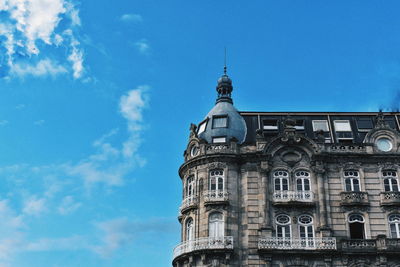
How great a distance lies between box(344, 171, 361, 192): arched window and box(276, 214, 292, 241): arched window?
6.01m

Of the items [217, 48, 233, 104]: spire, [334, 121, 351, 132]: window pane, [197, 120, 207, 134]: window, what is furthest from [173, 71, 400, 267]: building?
[217, 48, 233, 104]: spire

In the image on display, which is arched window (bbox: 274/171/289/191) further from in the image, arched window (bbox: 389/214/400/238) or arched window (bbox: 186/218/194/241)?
arched window (bbox: 389/214/400/238)

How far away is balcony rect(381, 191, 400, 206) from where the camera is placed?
148 feet

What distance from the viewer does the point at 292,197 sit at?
149 ft

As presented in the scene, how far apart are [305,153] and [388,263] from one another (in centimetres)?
1103

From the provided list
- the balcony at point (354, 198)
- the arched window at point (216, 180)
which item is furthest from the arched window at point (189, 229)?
the balcony at point (354, 198)

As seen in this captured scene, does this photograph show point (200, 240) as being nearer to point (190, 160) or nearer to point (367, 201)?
point (190, 160)

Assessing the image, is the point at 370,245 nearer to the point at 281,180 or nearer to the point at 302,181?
the point at 302,181

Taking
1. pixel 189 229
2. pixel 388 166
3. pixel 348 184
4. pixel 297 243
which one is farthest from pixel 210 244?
pixel 388 166

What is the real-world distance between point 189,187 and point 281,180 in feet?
26.2

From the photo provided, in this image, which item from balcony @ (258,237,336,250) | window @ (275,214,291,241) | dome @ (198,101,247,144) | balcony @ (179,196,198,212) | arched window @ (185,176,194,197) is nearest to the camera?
balcony @ (258,237,336,250)

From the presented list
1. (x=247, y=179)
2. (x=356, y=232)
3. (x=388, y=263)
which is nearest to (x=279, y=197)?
(x=247, y=179)

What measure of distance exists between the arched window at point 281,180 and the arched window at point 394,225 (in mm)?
8768

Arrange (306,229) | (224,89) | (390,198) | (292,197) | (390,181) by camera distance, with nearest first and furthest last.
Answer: (306,229), (292,197), (390,198), (390,181), (224,89)
